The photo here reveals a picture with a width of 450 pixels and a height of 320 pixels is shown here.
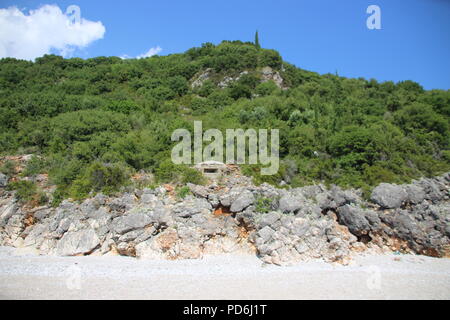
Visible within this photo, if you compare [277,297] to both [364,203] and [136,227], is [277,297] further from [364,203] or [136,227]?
[364,203]

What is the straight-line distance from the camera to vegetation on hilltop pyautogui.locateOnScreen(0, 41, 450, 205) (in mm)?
17281

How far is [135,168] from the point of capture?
17.8 meters

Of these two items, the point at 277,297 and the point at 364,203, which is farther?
the point at 364,203

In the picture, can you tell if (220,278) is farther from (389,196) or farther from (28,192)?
(28,192)

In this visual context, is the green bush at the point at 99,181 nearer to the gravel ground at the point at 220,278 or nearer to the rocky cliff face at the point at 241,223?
the rocky cliff face at the point at 241,223

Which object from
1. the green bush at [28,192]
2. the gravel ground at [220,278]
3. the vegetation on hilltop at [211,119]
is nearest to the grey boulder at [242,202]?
the vegetation on hilltop at [211,119]

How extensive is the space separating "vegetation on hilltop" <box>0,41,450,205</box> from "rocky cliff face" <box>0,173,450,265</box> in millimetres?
1625

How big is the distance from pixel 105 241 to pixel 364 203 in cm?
1376

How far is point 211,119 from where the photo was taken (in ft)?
80.4

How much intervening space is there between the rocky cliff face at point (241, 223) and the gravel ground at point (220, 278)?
71 cm

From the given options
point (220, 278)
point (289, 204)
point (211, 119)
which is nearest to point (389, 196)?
point (289, 204)

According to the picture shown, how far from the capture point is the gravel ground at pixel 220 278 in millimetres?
9070
